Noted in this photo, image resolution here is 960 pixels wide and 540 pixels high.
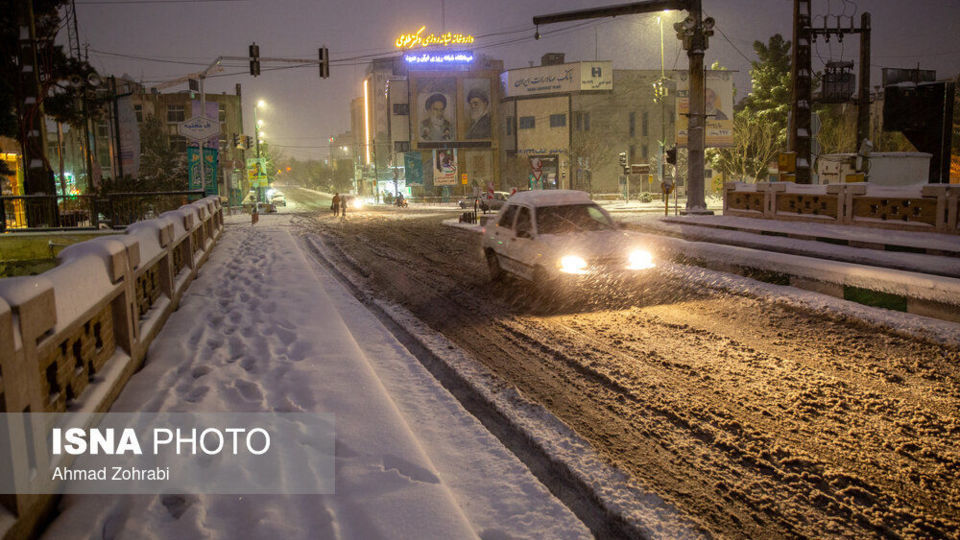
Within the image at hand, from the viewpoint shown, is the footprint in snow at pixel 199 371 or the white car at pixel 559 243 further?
the white car at pixel 559 243

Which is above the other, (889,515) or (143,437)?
(143,437)

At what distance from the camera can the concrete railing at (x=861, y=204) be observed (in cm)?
1512

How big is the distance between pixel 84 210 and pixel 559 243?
19.0m

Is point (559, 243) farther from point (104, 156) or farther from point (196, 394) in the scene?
point (104, 156)

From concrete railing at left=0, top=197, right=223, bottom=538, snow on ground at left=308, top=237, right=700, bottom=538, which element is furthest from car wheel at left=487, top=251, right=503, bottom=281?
concrete railing at left=0, top=197, right=223, bottom=538

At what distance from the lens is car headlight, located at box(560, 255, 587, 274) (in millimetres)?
9594

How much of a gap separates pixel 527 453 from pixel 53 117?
3175 cm

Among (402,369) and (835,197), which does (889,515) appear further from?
(835,197)

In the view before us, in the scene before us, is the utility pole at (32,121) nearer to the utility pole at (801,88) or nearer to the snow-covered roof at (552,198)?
the snow-covered roof at (552,198)

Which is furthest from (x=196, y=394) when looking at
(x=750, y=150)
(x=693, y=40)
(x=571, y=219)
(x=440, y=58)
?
(x=440, y=58)

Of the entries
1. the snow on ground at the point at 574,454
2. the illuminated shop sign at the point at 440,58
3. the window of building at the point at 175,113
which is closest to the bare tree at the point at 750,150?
the illuminated shop sign at the point at 440,58

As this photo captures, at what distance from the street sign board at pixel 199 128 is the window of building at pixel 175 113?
211 feet

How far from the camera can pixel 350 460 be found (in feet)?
13.8

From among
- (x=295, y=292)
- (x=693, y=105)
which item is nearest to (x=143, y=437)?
(x=295, y=292)
